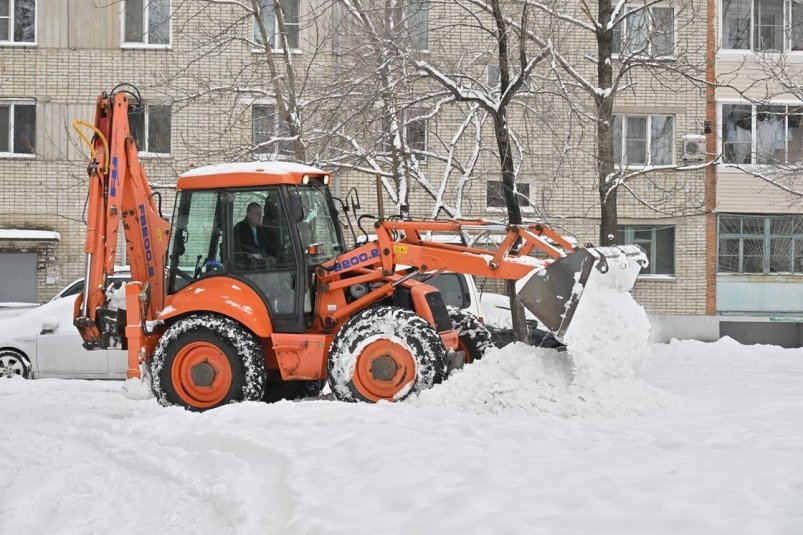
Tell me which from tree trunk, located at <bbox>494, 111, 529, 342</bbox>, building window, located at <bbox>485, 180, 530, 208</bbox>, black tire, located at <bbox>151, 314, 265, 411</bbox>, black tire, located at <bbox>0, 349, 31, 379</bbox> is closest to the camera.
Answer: black tire, located at <bbox>151, 314, 265, 411</bbox>

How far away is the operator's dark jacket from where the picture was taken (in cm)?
1117

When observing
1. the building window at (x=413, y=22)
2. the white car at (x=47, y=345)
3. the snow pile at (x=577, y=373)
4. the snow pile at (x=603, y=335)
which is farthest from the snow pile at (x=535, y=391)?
the white car at (x=47, y=345)

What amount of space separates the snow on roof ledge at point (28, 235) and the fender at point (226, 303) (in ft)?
54.0

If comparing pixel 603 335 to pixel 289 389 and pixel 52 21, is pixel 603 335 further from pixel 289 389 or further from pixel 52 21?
pixel 52 21

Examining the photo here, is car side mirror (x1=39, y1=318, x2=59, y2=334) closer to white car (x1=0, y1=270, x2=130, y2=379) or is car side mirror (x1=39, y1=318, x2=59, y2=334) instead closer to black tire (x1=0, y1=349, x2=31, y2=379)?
white car (x1=0, y1=270, x2=130, y2=379)

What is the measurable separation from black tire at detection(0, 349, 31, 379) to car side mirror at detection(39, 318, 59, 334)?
45 cm

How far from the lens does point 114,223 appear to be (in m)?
11.7

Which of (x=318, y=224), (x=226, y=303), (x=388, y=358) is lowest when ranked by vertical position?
(x=388, y=358)

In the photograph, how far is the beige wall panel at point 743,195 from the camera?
28.5 metres

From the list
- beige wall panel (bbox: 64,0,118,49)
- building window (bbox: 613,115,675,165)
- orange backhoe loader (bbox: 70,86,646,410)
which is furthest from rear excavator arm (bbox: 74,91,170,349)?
building window (bbox: 613,115,675,165)

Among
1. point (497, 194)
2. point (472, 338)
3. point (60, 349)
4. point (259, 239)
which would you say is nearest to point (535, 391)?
point (472, 338)

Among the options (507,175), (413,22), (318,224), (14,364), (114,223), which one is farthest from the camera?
(14,364)

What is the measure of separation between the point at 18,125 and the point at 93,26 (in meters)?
2.79

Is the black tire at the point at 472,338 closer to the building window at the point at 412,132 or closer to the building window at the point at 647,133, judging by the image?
the building window at the point at 412,132
